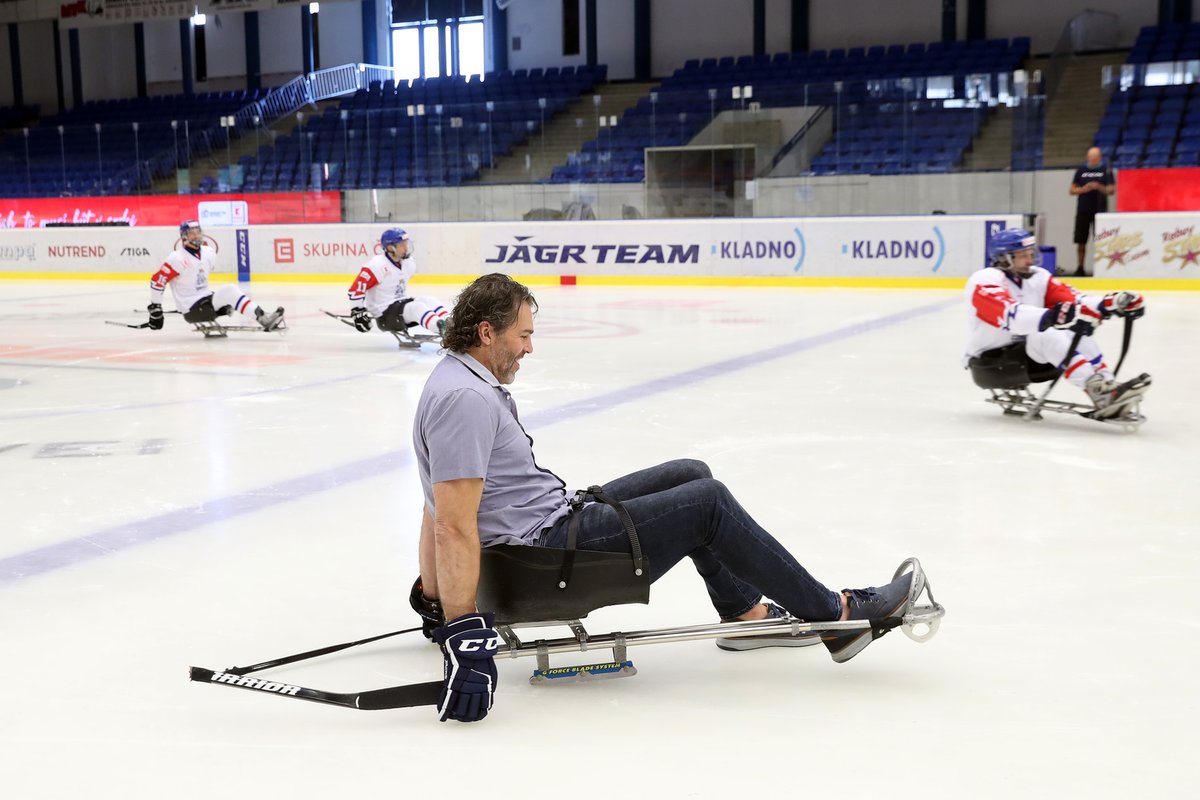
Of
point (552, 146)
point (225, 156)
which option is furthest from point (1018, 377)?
point (225, 156)

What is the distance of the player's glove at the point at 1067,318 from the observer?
6086 mm

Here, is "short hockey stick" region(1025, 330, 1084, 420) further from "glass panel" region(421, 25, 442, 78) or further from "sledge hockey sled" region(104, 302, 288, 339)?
"glass panel" region(421, 25, 442, 78)

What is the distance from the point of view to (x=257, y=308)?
11422 mm

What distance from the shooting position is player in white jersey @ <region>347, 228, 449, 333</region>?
10.4 m

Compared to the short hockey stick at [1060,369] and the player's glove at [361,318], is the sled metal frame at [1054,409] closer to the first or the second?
the short hockey stick at [1060,369]

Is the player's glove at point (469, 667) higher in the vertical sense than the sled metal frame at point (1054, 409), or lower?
higher

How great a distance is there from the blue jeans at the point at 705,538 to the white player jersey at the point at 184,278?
9.25 meters

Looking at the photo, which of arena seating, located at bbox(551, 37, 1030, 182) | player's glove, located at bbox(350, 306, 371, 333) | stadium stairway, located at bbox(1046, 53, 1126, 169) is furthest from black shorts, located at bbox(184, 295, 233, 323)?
stadium stairway, located at bbox(1046, 53, 1126, 169)

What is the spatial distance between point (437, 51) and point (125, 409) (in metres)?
24.0

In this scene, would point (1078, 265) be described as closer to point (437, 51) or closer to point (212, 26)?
point (437, 51)

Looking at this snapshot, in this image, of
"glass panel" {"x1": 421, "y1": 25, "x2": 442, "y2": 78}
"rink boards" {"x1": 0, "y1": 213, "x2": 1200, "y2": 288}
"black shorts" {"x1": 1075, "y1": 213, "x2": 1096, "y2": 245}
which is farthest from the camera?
"glass panel" {"x1": 421, "y1": 25, "x2": 442, "y2": 78}

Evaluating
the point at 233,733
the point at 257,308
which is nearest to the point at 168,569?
the point at 233,733

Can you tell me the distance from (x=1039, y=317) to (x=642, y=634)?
4043 mm

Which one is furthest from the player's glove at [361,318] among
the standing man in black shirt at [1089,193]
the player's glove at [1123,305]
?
the standing man in black shirt at [1089,193]
